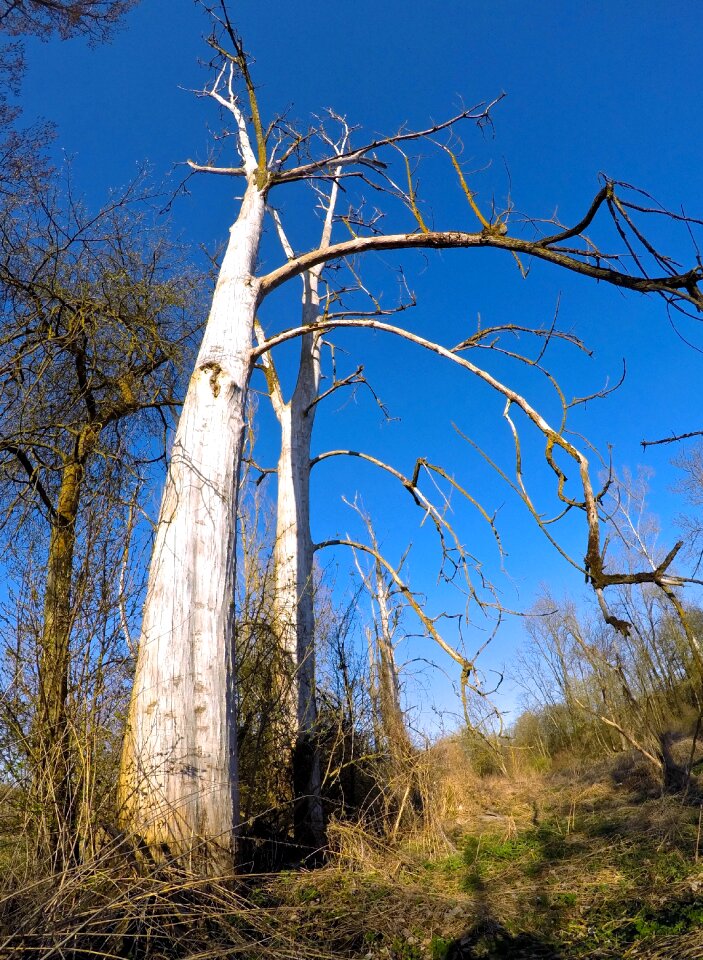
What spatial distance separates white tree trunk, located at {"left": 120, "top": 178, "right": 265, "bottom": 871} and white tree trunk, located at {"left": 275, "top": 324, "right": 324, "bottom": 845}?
1.36 m

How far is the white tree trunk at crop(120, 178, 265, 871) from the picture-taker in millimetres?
2600

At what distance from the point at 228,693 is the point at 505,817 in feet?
16.1

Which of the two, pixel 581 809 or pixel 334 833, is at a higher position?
pixel 334 833

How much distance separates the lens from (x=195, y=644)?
294 cm

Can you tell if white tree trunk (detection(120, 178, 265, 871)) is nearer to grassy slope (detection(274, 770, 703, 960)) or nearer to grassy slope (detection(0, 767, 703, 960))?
grassy slope (detection(0, 767, 703, 960))

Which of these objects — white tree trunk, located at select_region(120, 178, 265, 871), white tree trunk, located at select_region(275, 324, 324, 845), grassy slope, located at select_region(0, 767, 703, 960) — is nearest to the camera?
grassy slope, located at select_region(0, 767, 703, 960)

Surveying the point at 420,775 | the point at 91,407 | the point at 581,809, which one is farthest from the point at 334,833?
the point at 581,809

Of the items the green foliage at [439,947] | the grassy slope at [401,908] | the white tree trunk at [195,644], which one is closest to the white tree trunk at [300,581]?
the grassy slope at [401,908]

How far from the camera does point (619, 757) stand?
10844mm

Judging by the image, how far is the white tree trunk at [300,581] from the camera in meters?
4.59

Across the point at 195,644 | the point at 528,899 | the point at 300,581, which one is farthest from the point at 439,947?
the point at 300,581

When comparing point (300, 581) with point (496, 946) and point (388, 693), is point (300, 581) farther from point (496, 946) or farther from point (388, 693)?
point (496, 946)

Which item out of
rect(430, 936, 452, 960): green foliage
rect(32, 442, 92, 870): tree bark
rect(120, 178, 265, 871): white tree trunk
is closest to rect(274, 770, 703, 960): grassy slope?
rect(430, 936, 452, 960): green foliage

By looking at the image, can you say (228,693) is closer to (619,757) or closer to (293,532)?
(293,532)
